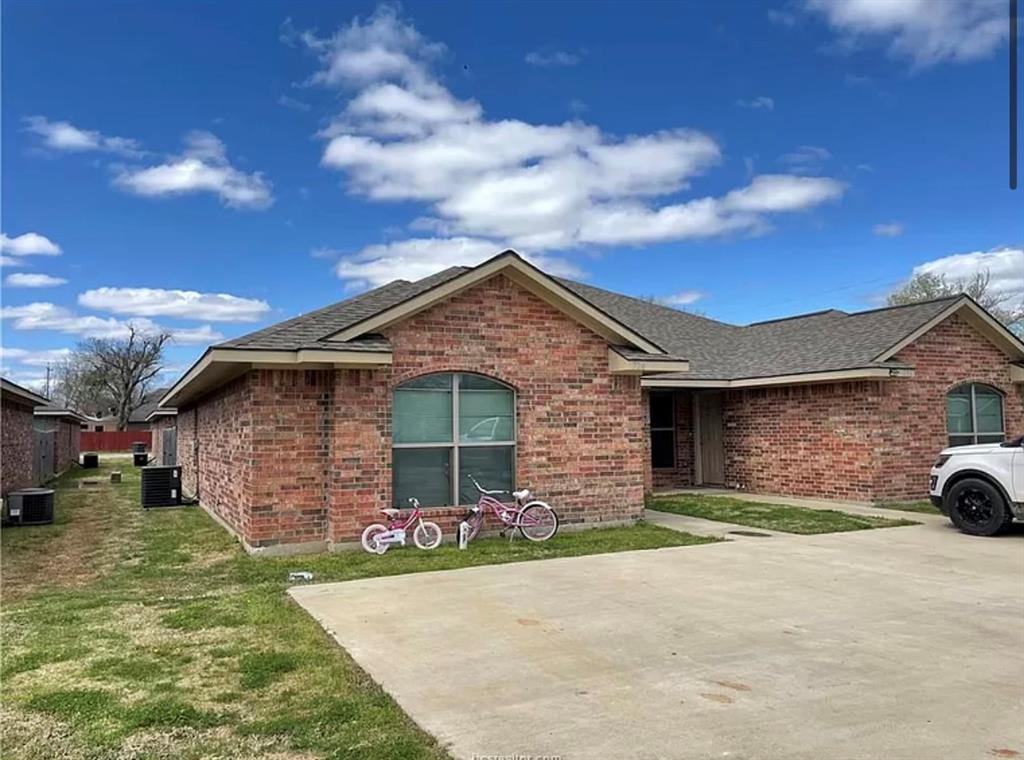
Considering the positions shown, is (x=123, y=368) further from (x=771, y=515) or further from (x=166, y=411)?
(x=771, y=515)

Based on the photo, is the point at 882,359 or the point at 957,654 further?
the point at 882,359

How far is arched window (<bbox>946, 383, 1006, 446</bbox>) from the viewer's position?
1525 cm

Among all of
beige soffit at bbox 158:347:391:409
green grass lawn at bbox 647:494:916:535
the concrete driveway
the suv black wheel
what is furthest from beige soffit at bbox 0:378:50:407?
the suv black wheel

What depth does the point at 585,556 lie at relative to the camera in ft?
29.6

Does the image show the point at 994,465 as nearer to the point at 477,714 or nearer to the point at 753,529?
the point at 753,529

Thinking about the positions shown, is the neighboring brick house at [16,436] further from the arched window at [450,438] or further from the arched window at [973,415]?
the arched window at [973,415]

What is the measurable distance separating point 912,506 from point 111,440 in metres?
56.5

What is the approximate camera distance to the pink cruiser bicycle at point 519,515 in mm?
9992

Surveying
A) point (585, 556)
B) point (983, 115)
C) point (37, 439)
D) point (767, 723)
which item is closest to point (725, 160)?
point (983, 115)

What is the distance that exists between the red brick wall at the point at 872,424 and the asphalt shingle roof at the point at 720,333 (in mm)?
533

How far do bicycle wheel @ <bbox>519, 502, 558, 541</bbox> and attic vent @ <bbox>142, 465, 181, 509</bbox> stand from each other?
30.7 feet

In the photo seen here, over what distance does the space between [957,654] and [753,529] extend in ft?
20.6

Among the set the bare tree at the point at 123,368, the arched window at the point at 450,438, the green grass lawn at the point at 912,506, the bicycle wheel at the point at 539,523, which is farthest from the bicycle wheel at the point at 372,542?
the bare tree at the point at 123,368

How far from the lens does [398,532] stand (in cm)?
937
